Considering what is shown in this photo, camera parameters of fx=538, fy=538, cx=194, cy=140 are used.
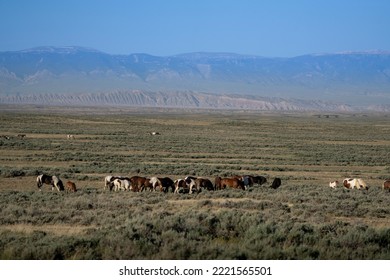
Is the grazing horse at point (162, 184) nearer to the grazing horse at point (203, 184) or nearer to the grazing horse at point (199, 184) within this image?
the grazing horse at point (199, 184)

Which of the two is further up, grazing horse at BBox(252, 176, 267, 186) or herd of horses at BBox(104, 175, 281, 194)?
herd of horses at BBox(104, 175, 281, 194)

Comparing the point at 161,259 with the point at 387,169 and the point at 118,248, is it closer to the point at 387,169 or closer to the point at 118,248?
the point at 118,248

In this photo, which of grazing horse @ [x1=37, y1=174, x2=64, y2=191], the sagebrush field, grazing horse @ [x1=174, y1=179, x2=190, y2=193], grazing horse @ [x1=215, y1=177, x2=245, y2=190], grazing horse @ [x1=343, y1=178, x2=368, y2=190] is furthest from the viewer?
grazing horse @ [x1=343, y1=178, x2=368, y2=190]

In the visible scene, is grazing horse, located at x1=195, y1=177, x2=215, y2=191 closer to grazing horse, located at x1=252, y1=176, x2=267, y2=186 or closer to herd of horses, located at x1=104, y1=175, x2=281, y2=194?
herd of horses, located at x1=104, y1=175, x2=281, y2=194

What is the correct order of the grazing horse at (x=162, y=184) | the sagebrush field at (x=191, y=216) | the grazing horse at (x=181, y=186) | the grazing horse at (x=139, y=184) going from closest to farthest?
the sagebrush field at (x=191, y=216) → the grazing horse at (x=181, y=186) → the grazing horse at (x=162, y=184) → the grazing horse at (x=139, y=184)

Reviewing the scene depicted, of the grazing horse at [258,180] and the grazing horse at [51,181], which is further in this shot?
the grazing horse at [258,180]

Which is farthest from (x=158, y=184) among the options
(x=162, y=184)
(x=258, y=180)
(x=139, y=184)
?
(x=258, y=180)

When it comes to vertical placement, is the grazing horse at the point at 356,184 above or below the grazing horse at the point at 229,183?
below

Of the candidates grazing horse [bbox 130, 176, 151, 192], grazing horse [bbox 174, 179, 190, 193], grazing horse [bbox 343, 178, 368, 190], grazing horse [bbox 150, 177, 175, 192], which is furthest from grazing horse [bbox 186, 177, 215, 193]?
grazing horse [bbox 343, 178, 368, 190]

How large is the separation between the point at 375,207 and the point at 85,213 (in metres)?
9.04

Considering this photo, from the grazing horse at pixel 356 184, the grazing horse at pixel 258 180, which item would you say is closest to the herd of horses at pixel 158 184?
the grazing horse at pixel 258 180

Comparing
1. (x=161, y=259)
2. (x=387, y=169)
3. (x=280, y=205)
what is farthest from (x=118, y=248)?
(x=387, y=169)

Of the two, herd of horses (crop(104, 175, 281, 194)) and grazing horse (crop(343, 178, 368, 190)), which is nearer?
herd of horses (crop(104, 175, 281, 194))

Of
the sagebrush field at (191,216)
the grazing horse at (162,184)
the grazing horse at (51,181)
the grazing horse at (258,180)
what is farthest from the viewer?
the grazing horse at (258,180)
